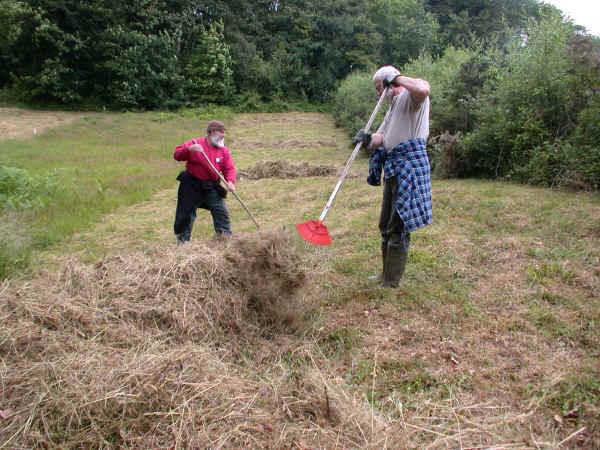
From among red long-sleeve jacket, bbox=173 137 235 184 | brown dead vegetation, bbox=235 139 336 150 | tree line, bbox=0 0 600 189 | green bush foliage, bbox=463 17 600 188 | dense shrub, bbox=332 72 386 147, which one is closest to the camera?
red long-sleeve jacket, bbox=173 137 235 184

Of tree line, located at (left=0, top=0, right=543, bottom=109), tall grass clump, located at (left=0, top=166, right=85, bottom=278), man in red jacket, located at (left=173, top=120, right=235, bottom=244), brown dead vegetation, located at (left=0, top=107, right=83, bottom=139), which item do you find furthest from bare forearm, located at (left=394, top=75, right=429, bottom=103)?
tree line, located at (left=0, top=0, right=543, bottom=109)

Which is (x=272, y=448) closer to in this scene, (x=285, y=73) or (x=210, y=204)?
(x=210, y=204)

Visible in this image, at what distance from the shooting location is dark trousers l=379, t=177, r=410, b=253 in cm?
359

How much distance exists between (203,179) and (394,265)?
2408mm

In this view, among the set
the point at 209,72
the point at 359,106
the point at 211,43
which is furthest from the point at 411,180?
the point at 211,43

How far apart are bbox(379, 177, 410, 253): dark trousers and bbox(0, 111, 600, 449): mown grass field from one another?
21.5 inches

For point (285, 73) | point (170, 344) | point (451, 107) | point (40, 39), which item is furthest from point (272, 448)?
point (285, 73)

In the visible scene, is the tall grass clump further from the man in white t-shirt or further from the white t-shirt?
the white t-shirt

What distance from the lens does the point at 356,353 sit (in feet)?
10.2

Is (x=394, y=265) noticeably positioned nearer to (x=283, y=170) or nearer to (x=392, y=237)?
(x=392, y=237)

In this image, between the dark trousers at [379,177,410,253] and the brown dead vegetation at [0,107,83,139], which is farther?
the brown dead vegetation at [0,107,83,139]

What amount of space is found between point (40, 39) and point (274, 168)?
80.5 feet

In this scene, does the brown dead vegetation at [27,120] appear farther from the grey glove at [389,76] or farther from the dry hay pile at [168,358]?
the grey glove at [389,76]

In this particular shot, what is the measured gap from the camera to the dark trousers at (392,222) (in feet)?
11.8
